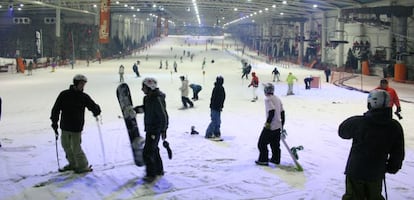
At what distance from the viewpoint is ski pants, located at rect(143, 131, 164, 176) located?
6.32 metres

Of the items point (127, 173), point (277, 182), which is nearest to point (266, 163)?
point (277, 182)

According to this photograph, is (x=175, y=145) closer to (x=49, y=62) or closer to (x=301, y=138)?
(x=301, y=138)

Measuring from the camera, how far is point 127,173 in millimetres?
6785

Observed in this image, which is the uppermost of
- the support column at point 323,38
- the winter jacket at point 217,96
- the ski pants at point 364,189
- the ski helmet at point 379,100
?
the support column at point 323,38

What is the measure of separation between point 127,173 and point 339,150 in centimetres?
442

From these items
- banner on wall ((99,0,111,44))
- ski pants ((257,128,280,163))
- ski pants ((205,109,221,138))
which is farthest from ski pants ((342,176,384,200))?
banner on wall ((99,0,111,44))

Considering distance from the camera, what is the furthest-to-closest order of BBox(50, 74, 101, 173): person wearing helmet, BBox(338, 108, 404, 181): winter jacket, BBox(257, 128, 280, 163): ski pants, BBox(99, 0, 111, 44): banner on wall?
BBox(99, 0, 111, 44): banner on wall, BBox(257, 128, 280, 163): ski pants, BBox(50, 74, 101, 173): person wearing helmet, BBox(338, 108, 404, 181): winter jacket

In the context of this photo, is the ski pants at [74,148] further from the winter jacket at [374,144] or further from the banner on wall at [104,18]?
the banner on wall at [104,18]

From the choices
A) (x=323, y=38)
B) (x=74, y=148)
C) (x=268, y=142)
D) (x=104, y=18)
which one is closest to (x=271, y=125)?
(x=268, y=142)

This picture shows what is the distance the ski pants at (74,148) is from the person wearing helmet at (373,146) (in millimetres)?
3858

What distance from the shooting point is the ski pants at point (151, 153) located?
6320 mm

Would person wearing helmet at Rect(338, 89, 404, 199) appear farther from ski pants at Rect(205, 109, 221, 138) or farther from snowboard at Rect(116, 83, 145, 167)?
ski pants at Rect(205, 109, 221, 138)

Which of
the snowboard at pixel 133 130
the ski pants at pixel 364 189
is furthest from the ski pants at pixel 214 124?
the ski pants at pixel 364 189

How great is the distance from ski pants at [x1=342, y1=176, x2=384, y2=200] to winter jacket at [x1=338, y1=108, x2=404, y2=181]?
0.04 metres
